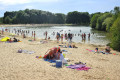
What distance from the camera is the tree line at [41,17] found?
12862cm

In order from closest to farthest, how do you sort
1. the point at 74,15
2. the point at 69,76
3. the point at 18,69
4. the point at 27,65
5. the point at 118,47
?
the point at 69,76, the point at 18,69, the point at 27,65, the point at 118,47, the point at 74,15

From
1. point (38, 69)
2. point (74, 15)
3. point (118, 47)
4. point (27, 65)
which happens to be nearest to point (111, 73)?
point (38, 69)

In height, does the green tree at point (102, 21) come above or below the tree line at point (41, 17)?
below

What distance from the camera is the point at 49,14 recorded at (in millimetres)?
150250

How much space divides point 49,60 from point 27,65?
2.07 m

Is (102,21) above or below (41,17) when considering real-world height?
below

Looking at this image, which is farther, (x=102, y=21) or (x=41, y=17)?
(x=41, y=17)

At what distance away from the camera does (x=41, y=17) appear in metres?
142

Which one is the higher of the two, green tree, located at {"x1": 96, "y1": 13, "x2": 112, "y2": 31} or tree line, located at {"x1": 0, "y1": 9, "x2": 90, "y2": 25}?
tree line, located at {"x1": 0, "y1": 9, "x2": 90, "y2": 25}

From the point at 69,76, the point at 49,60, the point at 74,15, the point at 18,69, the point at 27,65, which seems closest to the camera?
the point at 69,76

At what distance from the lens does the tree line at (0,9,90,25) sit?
128625 mm

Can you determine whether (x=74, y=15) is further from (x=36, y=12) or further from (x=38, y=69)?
(x=38, y=69)

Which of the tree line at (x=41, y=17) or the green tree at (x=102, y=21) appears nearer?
the green tree at (x=102, y=21)

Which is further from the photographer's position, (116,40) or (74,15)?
(74,15)
